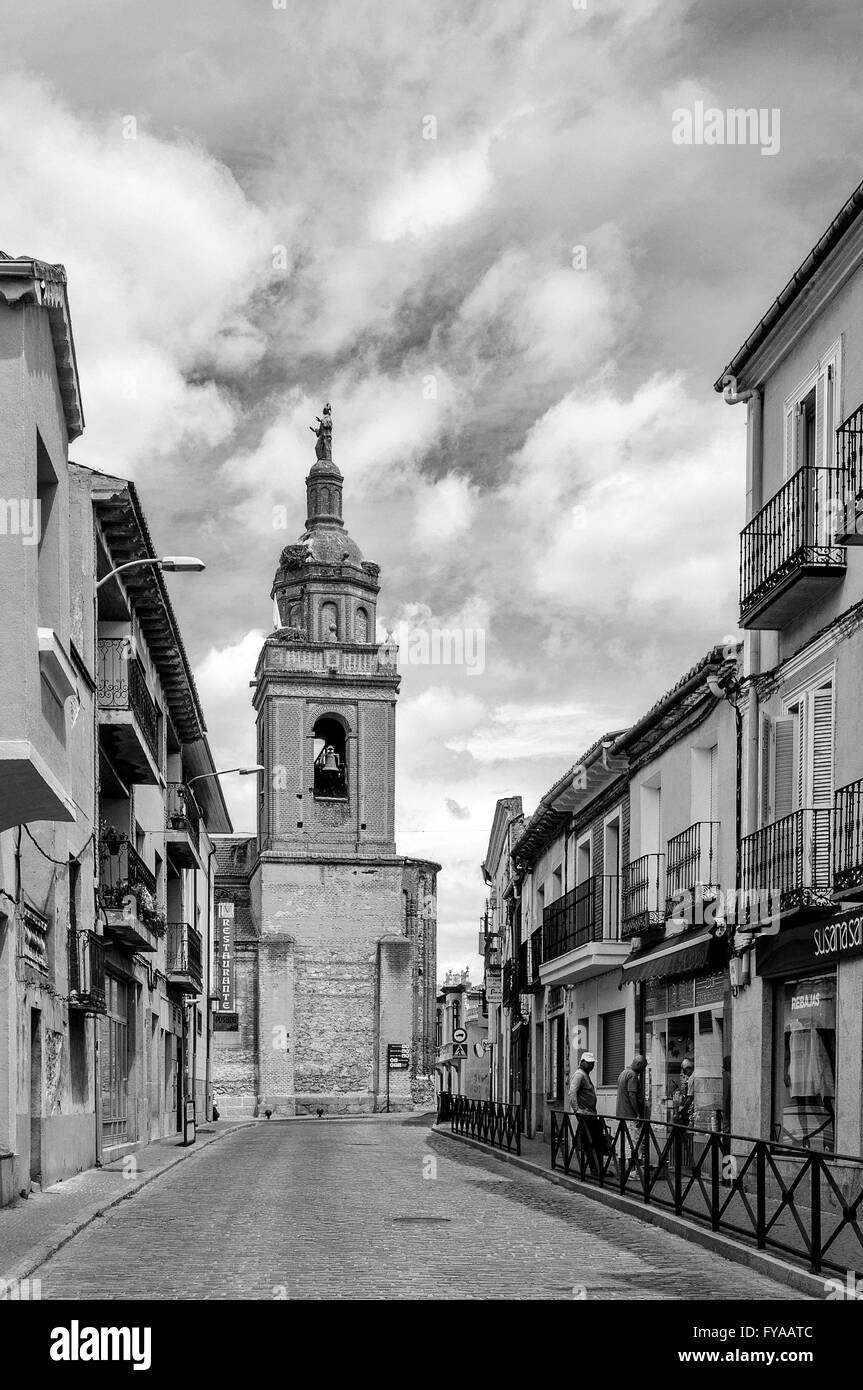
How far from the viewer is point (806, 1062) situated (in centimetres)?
1792

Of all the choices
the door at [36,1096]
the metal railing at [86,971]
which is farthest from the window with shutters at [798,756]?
the metal railing at [86,971]

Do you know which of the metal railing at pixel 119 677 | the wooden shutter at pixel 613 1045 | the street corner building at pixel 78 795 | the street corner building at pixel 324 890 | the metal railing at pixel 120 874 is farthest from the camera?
the street corner building at pixel 324 890

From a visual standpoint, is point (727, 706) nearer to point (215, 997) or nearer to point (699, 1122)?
point (699, 1122)

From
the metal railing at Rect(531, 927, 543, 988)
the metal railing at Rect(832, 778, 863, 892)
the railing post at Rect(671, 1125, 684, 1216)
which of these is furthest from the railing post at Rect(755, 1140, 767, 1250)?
the metal railing at Rect(531, 927, 543, 988)

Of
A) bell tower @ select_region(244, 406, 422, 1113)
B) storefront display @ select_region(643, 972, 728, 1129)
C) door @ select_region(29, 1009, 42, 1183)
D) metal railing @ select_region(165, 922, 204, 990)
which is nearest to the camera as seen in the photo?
door @ select_region(29, 1009, 42, 1183)

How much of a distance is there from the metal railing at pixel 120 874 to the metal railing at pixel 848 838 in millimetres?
12275

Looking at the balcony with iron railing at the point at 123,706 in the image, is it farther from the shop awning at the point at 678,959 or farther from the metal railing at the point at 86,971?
the shop awning at the point at 678,959

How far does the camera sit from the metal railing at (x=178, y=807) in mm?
36000

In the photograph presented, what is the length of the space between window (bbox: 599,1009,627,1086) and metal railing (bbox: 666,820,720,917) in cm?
473

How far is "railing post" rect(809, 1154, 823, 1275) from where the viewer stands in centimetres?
1173

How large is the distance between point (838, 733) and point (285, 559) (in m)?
56.5

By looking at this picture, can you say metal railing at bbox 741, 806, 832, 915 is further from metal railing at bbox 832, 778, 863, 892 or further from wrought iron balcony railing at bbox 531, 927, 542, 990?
wrought iron balcony railing at bbox 531, 927, 542, 990
